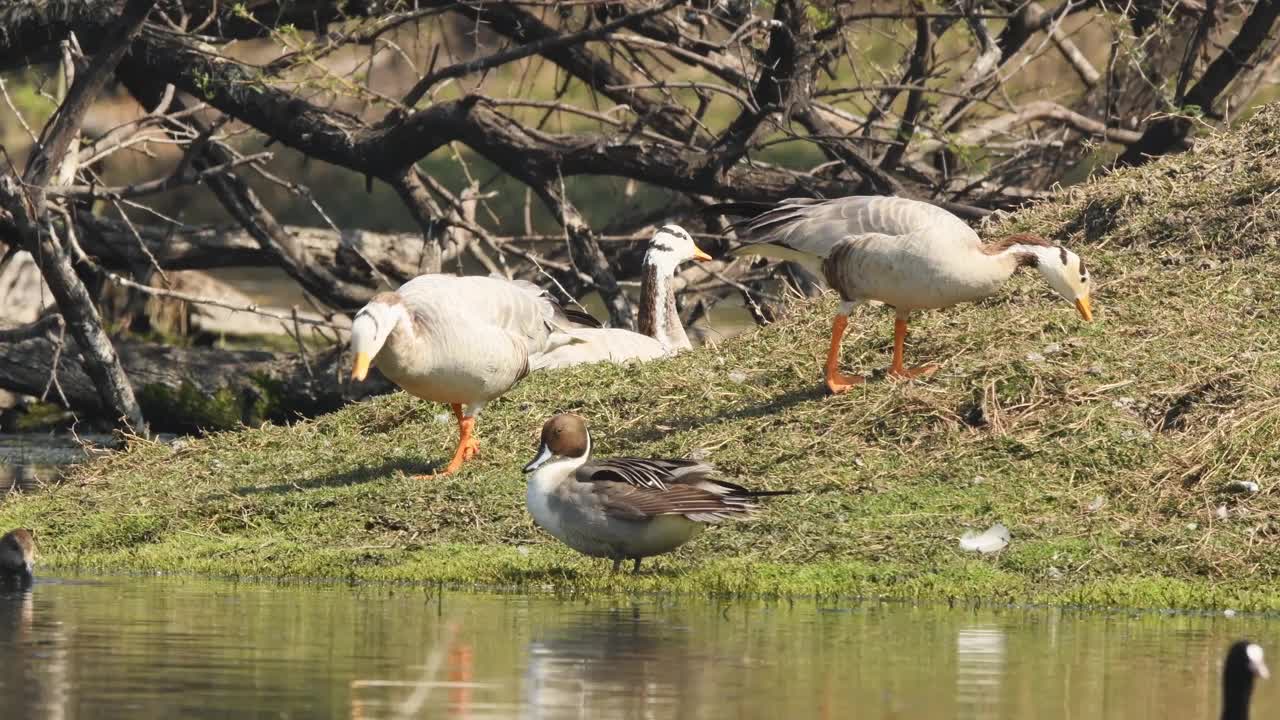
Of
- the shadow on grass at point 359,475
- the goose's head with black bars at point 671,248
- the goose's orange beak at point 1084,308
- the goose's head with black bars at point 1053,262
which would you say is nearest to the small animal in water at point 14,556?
the shadow on grass at point 359,475

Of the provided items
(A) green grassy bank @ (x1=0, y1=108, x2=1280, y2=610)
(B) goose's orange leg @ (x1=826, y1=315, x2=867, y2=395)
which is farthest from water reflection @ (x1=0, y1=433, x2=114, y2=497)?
(B) goose's orange leg @ (x1=826, y1=315, x2=867, y2=395)

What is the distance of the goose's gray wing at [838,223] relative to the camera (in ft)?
35.3

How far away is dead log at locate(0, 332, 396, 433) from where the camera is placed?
16.4 m

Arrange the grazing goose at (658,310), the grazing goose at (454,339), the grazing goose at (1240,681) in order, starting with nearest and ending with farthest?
the grazing goose at (1240,681) → the grazing goose at (454,339) → the grazing goose at (658,310)

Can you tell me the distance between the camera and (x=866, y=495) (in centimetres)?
991

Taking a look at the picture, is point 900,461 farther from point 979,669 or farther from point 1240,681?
point 1240,681

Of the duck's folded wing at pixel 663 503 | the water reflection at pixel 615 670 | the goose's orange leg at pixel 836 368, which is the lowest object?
the water reflection at pixel 615 670

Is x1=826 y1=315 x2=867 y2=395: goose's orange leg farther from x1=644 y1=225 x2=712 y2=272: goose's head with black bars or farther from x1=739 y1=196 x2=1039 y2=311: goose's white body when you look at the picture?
x1=644 y1=225 x2=712 y2=272: goose's head with black bars

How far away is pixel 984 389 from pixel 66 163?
8.11 m

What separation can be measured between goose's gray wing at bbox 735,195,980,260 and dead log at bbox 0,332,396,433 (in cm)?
573

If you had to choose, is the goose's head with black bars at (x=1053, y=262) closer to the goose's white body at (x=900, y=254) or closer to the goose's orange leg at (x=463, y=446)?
the goose's white body at (x=900, y=254)

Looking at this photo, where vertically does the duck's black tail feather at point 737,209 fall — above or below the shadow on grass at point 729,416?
above

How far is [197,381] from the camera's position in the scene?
16828mm

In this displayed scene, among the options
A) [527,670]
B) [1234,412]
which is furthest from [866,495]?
[527,670]
